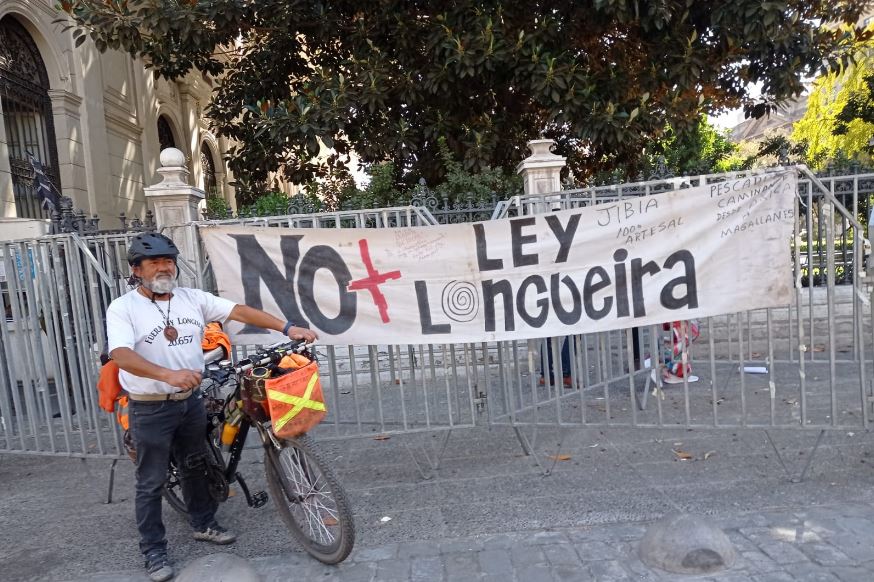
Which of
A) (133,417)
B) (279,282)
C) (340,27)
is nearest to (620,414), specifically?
(279,282)

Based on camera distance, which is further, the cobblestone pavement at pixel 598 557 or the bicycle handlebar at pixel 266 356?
the bicycle handlebar at pixel 266 356

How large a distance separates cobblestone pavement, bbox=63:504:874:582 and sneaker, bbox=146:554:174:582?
0.11m

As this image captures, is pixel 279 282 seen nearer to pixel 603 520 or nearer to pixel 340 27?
pixel 603 520

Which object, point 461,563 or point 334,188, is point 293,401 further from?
point 334,188

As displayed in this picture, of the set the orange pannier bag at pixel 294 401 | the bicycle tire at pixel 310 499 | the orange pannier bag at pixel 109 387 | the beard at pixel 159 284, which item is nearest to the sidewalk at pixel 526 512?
the bicycle tire at pixel 310 499

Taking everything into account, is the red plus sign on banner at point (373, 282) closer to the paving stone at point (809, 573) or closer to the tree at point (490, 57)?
the paving stone at point (809, 573)

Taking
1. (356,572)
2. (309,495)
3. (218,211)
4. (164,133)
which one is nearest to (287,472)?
(309,495)

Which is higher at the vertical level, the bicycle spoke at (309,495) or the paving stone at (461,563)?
the bicycle spoke at (309,495)

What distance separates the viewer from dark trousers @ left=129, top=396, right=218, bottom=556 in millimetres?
3373

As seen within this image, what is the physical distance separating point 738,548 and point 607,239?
6.38ft

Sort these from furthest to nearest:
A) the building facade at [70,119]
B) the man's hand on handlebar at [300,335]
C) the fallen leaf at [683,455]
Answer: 1. the building facade at [70,119]
2. the fallen leaf at [683,455]
3. the man's hand on handlebar at [300,335]

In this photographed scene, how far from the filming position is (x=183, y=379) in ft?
10.0

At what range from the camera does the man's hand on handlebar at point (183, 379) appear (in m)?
3.05

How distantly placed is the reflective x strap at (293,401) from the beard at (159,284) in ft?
2.74
